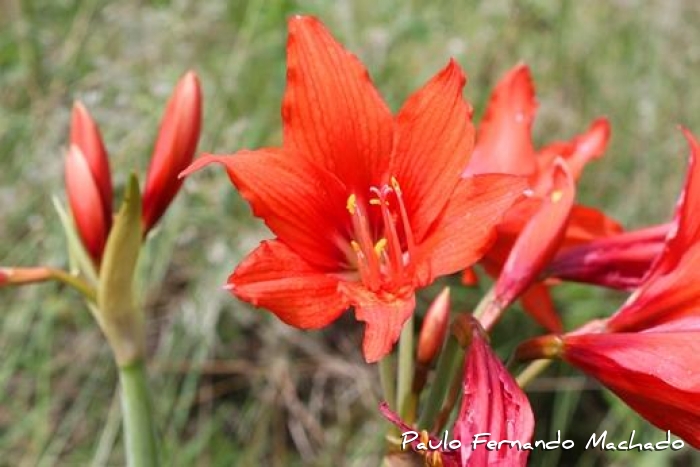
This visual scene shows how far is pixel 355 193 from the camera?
46.5 inches

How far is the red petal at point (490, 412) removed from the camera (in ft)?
3.13

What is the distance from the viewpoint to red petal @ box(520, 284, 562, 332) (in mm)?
1334

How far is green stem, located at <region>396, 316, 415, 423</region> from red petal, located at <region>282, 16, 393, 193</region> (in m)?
0.19

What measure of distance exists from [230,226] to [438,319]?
1.58m

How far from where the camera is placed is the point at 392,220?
1.15 meters

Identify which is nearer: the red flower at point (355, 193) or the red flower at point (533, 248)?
the red flower at point (355, 193)

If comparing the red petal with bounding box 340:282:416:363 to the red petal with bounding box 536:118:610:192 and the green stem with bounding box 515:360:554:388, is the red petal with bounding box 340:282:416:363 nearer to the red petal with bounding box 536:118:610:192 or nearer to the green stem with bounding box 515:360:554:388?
the green stem with bounding box 515:360:554:388

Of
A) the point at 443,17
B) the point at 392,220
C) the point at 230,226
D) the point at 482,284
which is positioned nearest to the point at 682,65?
the point at 443,17

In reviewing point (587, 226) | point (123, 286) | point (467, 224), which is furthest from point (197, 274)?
point (467, 224)

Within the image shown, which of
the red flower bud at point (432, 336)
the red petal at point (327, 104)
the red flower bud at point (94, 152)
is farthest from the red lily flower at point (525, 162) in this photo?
the red flower bud at point (94, 152)

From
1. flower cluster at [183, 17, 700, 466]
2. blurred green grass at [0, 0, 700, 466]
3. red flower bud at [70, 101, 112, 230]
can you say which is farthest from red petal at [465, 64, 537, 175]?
blurred green grass at [0, 0, 700, 466]

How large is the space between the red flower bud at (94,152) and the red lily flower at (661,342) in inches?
22.9

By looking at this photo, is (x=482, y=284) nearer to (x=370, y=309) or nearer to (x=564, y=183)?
(x=564, y=183)

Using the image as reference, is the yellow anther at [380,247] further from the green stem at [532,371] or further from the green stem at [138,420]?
the green stem at [138,420]
